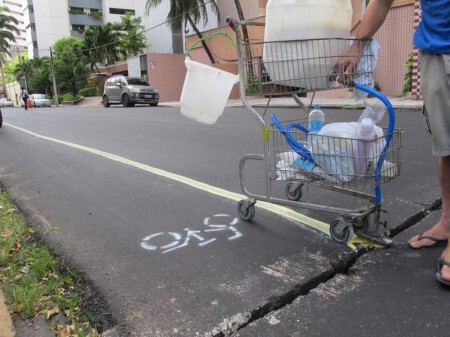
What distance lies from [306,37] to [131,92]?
2164 centimetres

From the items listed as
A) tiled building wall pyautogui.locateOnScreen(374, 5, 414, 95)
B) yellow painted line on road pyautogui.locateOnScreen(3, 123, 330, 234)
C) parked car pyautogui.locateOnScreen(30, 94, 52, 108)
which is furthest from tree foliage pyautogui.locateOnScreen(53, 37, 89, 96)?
yellow painted line on road pyautogui.locateOnScreen(3, 123, 330, 234)

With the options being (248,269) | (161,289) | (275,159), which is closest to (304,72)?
(275,159)

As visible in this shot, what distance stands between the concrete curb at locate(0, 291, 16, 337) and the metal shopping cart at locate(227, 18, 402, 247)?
75.8 inches

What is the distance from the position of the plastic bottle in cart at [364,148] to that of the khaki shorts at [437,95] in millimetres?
345

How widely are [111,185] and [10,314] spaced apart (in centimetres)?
271

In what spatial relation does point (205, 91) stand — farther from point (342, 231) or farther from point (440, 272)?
point (440, 272)

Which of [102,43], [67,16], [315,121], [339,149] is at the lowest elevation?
[339,149]

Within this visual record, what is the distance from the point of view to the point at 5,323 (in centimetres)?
224

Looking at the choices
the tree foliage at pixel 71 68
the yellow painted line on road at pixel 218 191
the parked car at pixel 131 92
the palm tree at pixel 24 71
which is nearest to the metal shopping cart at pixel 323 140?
the yellow painted line on road at pixel 218 191

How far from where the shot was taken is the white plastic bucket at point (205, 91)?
10.1 feet

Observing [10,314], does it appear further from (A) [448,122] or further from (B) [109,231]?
(A) [448,122]

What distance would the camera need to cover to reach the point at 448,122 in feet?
8.23

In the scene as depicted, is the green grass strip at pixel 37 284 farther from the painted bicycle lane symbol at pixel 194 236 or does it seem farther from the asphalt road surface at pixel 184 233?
the painted bicycle lane symbol at pixel 194 236

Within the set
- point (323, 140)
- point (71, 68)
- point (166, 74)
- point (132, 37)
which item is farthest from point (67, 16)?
point (323, 140)
